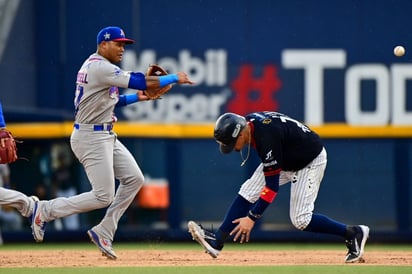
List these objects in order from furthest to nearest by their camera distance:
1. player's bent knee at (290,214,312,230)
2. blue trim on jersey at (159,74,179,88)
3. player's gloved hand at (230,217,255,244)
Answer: blue trim on jersey at (159,74,179,88) → player's bent knee at (290,214,312,230) → player's gloved hand at (230,217,255,244)

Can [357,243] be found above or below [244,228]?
below

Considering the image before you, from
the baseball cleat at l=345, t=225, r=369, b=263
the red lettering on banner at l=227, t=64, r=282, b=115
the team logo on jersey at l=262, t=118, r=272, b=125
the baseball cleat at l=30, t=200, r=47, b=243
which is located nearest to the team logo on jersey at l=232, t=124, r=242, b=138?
the team logo on jersey at l=262, t=118, r=272, b=125

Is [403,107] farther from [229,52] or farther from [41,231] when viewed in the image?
[41,231]

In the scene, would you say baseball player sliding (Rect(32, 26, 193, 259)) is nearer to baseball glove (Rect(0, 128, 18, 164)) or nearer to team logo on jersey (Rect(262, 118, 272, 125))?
baseball glove (Rect(0, 128, 18, 164))

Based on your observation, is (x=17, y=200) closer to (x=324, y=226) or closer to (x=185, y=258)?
(x=185, y=258)

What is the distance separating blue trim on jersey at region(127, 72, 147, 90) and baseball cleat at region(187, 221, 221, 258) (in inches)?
40.9

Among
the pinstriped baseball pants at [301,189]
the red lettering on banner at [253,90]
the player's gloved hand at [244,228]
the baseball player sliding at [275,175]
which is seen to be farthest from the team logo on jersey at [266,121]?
the red lettering on banner at [253,90]

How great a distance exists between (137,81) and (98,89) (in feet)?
1.01

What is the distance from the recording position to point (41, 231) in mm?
8281

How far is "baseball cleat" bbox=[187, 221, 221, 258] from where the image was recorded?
8031 millimetres

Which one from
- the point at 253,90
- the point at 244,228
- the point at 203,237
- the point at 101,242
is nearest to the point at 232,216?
the point at 203,237

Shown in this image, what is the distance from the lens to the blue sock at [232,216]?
8078 mm

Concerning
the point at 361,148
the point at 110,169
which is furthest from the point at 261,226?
the point at 110,169

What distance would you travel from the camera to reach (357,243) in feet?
26.3
